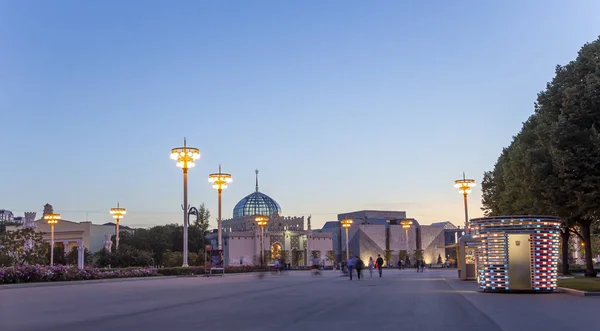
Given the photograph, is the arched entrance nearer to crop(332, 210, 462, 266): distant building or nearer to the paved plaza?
crop(332, 210, 462, 266): distant building

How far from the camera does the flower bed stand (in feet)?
99.6

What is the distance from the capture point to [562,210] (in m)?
29.2

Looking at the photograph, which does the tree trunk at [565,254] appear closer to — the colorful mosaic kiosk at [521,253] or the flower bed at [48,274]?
the colorful mosaic kiosk at [521,253]

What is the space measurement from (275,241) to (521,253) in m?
70.8

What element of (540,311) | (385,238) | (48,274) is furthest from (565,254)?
(385,238)

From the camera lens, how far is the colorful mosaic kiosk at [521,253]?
2095 cm

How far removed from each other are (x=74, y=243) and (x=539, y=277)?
76.0 m

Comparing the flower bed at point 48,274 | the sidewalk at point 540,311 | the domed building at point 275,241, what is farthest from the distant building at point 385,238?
the sidewalk at point 540,311

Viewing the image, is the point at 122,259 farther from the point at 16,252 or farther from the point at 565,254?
the point at 565,254

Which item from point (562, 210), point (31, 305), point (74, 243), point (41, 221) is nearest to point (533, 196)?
point (562, 210)

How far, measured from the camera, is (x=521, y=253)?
21.1 metres

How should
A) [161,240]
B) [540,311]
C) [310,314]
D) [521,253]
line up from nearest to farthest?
[310,314] < [540,311] < [521,253] < [161,240]

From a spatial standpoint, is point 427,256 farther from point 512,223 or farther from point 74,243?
point 512,223

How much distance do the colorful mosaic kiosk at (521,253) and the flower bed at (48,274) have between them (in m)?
22.3
